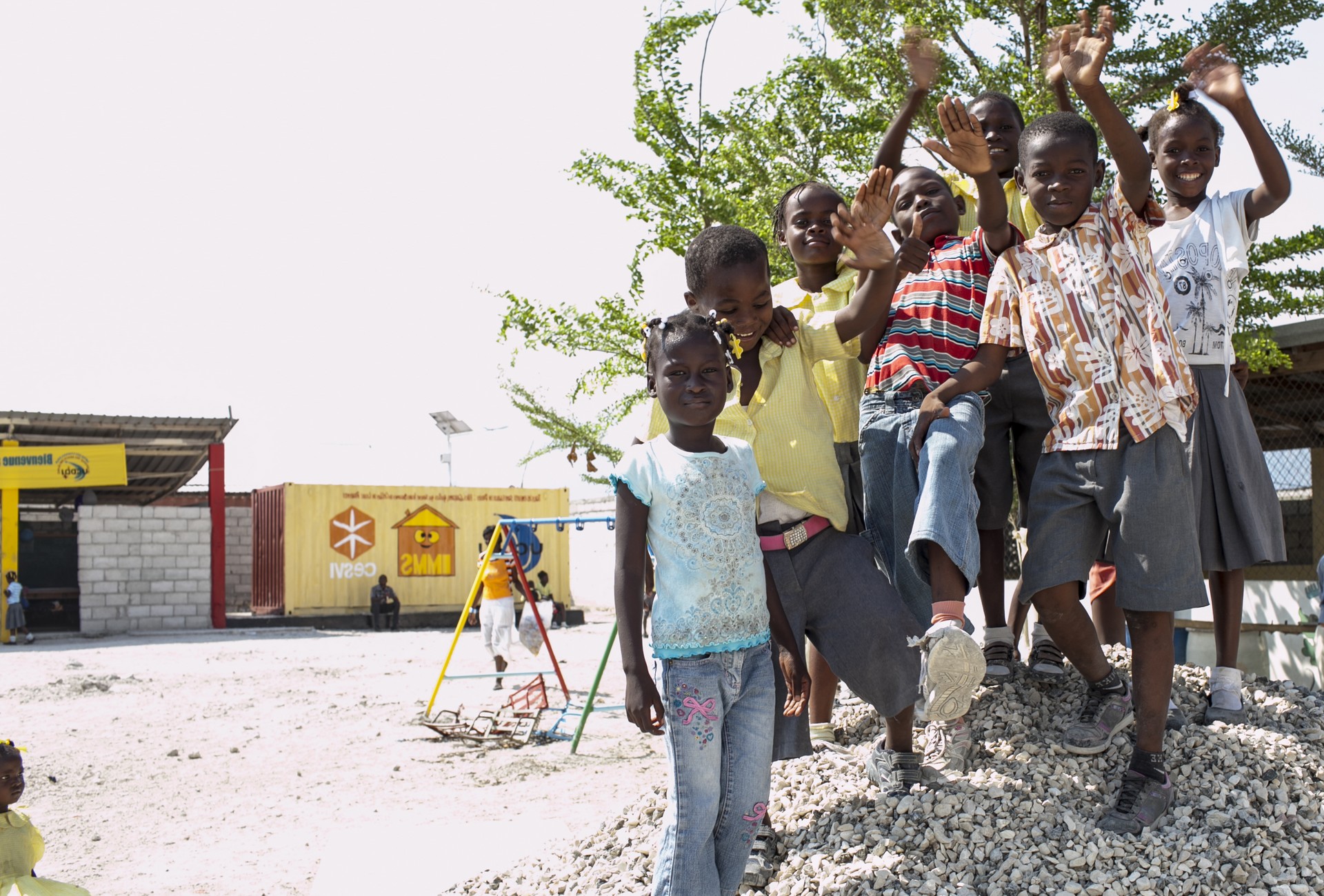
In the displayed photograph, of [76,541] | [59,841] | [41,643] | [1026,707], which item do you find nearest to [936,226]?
[1026,707]

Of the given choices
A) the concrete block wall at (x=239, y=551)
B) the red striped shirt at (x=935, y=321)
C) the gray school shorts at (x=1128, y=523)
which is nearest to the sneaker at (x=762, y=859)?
the gray school shorts at (x=1128, y=523)

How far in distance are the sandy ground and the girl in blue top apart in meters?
1.96

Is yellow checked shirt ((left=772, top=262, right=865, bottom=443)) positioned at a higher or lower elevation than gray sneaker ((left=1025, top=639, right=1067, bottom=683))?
higher

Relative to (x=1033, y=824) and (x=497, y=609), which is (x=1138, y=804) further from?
(x=497, y=609)

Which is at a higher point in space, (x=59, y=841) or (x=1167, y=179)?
(x=1167, y=179)

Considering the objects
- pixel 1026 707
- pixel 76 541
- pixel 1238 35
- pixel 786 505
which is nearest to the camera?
pixel 786 505

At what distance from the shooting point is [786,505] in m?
3.14

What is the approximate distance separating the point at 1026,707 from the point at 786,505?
135cm

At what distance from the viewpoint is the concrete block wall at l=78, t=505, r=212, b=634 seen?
2033cm

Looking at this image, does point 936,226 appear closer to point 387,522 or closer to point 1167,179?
point 1167,179

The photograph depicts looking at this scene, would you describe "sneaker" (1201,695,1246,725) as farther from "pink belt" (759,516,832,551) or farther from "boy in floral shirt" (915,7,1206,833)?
"pink belt" (759,516,832,551)

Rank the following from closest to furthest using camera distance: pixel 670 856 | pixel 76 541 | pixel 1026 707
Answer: pixel 670 856, pixel 1026 707, pixel 76 541

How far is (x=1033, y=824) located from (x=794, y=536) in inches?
41.8

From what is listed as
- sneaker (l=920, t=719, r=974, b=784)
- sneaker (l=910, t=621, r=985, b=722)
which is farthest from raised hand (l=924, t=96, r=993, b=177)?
sneaker (l=920, t=719, r=974, b=784)
